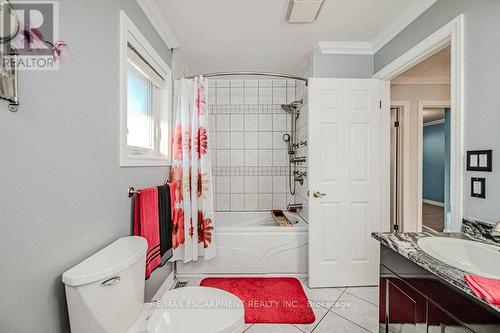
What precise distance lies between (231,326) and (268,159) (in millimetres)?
2489

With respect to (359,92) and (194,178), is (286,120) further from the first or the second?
(194,178)

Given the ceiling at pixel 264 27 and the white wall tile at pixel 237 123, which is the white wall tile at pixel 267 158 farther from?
the ceiling at pixel 264 27

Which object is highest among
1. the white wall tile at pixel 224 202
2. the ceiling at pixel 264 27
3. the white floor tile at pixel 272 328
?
the ceiling at pixel 264 27

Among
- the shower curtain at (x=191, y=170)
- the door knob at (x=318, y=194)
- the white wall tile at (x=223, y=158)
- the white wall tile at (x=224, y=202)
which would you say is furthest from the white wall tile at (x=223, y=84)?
the door knob at (x=318, y=194)

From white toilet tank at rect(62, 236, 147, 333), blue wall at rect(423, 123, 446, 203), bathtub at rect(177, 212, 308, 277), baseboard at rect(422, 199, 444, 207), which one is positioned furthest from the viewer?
baseboard at rect(422, 199, 444, 207)

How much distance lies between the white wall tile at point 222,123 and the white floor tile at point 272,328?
96.4 inches

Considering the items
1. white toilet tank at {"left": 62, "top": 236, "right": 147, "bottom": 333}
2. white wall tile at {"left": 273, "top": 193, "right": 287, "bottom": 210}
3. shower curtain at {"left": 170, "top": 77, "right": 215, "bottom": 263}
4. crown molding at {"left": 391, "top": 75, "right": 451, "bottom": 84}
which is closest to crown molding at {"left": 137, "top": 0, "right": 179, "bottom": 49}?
shower curtain at {"left": 170, "top": 77, "right": 215, "bottom": 263}

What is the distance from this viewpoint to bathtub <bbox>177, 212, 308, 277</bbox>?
238 cm

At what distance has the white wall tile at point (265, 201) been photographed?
3352 mm

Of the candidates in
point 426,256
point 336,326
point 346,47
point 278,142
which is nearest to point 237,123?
point 278,142

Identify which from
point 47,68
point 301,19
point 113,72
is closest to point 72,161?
point 47,68

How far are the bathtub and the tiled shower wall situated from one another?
0.97 metres

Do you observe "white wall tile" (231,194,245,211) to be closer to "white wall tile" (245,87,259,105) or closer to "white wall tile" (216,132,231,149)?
"white wall tile" (216,132,231,149)

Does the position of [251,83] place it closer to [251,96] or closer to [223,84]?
[251,96]
